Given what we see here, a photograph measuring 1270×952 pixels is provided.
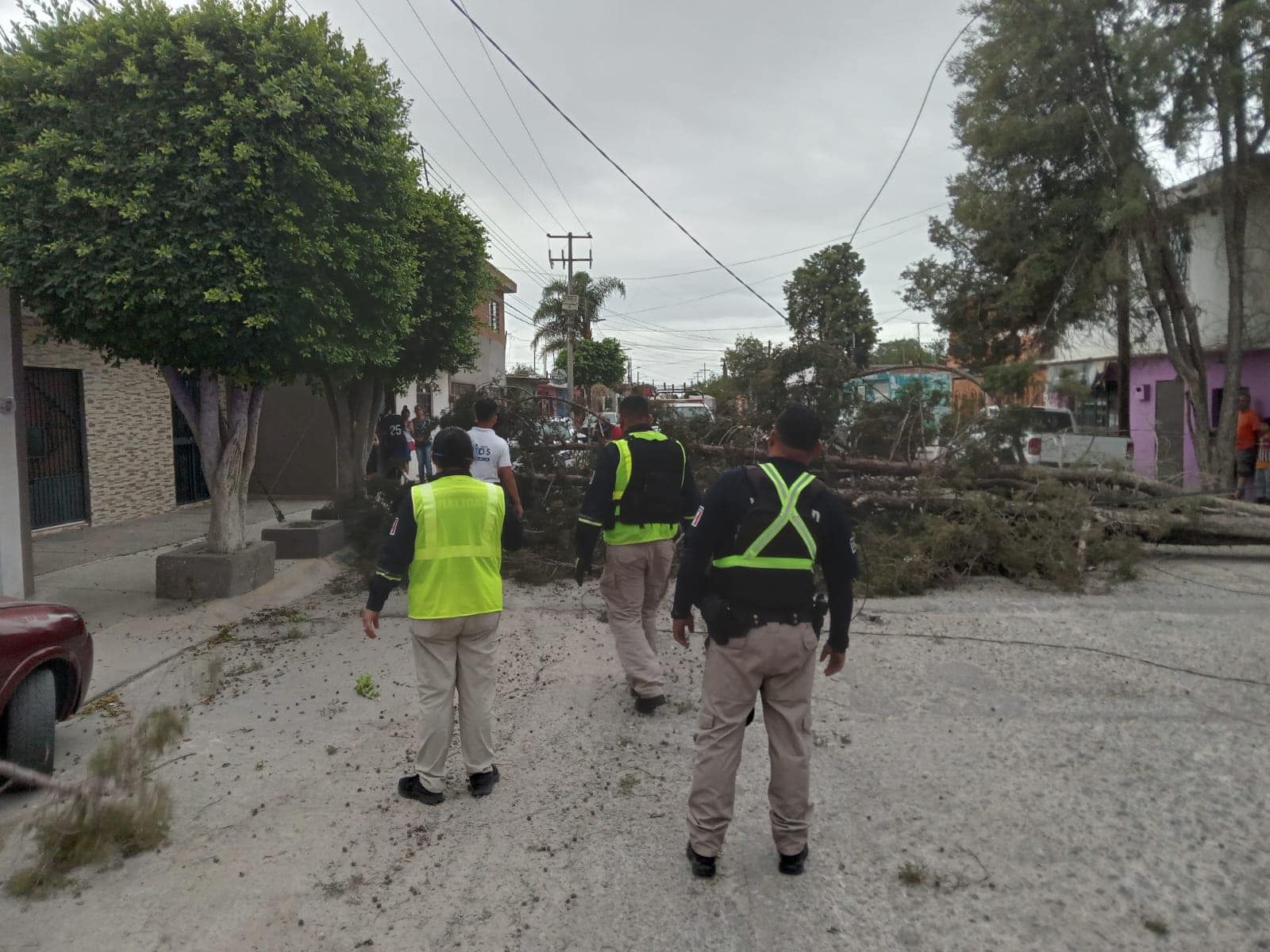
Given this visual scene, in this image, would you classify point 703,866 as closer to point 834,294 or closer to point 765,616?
point 765,616

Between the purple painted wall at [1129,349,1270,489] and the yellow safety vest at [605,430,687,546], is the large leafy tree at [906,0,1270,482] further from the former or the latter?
the yellow safety vest at [605,430,687,546]

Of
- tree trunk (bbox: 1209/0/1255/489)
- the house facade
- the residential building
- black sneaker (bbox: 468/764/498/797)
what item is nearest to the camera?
black sneaker (bbox: 468/764/498/797)

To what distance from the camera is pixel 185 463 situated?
50.8 feet

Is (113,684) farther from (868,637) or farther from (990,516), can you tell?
(990,516)

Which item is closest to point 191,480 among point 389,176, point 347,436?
point 347,436

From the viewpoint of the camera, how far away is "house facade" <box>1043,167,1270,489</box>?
15688mm

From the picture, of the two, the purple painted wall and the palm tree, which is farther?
the palm tree

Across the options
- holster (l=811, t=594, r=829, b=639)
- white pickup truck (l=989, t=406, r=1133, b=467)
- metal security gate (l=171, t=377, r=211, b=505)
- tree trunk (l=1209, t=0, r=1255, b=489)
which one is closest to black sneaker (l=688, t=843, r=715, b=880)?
holster (l=811, t=594, r=829, b=639)

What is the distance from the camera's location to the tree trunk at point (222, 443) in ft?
28.3

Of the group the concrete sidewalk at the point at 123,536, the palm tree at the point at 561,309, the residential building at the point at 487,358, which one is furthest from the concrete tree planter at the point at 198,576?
the palm tree at the point at 561,309

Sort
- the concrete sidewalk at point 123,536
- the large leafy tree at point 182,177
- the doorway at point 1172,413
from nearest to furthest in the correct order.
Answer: the large leafy tree at point 182,177, the concrete sidewalk at point 123,536, the doorway at point 1172,413

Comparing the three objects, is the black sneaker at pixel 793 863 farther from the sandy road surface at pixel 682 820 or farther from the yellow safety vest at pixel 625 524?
the yellow safety vest at pixel 625 524

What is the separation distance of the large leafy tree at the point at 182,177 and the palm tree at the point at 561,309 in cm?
3504

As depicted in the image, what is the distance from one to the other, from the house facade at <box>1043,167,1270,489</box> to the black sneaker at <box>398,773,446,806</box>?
10.0 meters
